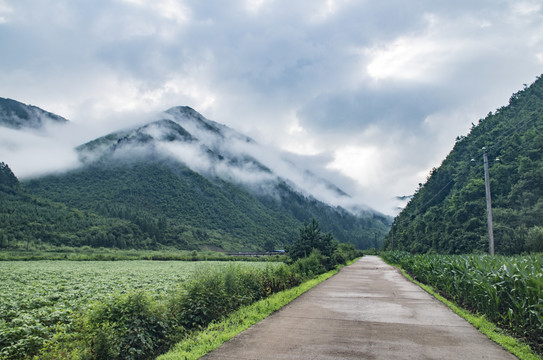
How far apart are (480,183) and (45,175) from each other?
→ 559 ft

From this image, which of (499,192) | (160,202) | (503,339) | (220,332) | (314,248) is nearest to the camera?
(503,339)

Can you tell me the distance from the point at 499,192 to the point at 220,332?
53245 mm

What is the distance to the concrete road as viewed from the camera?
5.61m

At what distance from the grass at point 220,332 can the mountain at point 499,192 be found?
30.4 m

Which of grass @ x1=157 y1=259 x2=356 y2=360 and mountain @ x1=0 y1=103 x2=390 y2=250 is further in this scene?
mountain @ x1=0 y1=103 x2=390 y2=250

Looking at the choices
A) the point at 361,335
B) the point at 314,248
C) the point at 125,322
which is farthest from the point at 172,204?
the point at 361,335

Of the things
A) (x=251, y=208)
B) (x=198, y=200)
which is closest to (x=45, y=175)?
(x=198, y=200)

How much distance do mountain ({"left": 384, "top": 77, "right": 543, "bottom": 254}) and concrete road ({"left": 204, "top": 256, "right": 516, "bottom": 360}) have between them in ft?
94.0

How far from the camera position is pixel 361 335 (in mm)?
6766

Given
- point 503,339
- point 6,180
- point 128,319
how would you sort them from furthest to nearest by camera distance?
point 6,180
point 503,339
point 128,319

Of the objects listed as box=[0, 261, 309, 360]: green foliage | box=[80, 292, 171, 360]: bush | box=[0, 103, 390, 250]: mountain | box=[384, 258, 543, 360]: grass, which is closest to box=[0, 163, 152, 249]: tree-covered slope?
box=[0, 103, 390, 250]: mountain

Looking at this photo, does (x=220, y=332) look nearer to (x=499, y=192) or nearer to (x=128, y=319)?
(x=128, y=319)

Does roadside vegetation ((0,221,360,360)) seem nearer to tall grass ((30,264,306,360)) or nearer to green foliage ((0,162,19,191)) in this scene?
tall grass ((30,264,306,360))

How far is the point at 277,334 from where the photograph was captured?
6871 mm
